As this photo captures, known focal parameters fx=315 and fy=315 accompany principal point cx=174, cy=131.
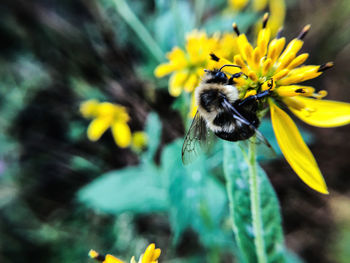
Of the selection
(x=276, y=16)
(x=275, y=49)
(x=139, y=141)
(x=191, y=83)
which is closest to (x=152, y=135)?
(x=139, y=141)

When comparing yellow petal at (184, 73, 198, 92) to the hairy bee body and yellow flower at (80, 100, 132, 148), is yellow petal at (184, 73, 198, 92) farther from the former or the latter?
yellow flower at (80, 100, 132, 148)

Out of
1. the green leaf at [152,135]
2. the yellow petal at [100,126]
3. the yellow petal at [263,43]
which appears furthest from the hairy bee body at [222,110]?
the yellow petal at [100,126]

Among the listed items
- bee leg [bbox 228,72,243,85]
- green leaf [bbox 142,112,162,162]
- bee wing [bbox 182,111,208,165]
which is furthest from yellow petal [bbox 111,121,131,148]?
bee leg [bbox 228,72,243,85]

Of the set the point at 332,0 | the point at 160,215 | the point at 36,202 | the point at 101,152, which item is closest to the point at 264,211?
the point at 160,215

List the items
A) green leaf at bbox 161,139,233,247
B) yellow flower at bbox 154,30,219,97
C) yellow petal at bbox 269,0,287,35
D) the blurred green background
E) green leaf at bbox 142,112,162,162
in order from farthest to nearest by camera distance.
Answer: yellow petal at bbox 269,0,287,35, the blurred green background, green leaf at bbox 142,112,162,162, yellow flower at bbox 154,30,219,97, green leaf at bbox 161,139,233,247

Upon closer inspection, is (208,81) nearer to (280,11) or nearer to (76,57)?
(280,11)

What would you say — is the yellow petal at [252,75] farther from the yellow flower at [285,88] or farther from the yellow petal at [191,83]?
the yellow petal at [191,83]

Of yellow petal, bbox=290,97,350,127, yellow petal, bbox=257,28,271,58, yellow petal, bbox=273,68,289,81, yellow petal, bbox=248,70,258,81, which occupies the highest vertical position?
yellow petal, bbox=257,28,271,58
